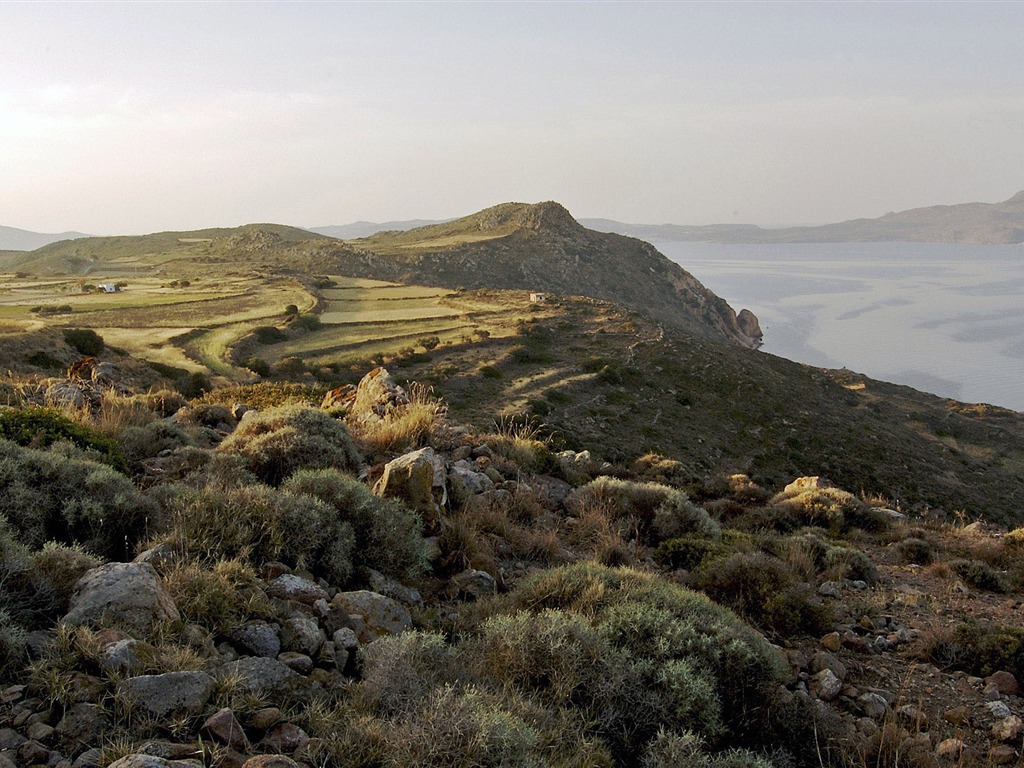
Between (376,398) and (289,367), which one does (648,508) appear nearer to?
(376,398)

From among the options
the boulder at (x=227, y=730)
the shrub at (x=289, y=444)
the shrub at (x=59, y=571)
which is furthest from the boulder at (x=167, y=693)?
the shrub at (x=289, y=444)

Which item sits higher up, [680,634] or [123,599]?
[123,599]

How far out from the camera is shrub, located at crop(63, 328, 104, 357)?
23906 mm

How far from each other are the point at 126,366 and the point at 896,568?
24.6 meters

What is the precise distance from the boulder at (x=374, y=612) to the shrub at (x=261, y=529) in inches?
19.6

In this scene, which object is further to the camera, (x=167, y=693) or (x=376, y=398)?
(x=376, y=398)

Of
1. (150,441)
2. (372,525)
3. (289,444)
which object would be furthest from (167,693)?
(150,441)

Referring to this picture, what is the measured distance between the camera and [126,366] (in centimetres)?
2233

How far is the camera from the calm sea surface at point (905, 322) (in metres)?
66.8

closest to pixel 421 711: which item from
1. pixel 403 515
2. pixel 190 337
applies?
pixel 403 515

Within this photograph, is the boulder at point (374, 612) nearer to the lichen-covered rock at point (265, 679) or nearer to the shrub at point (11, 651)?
the lichen-covered rock at point (265, 679)

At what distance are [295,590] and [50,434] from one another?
13.0ft

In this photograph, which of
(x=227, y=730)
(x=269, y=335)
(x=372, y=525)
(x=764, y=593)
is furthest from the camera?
(x=269, y=335)

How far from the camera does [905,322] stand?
304 ft
